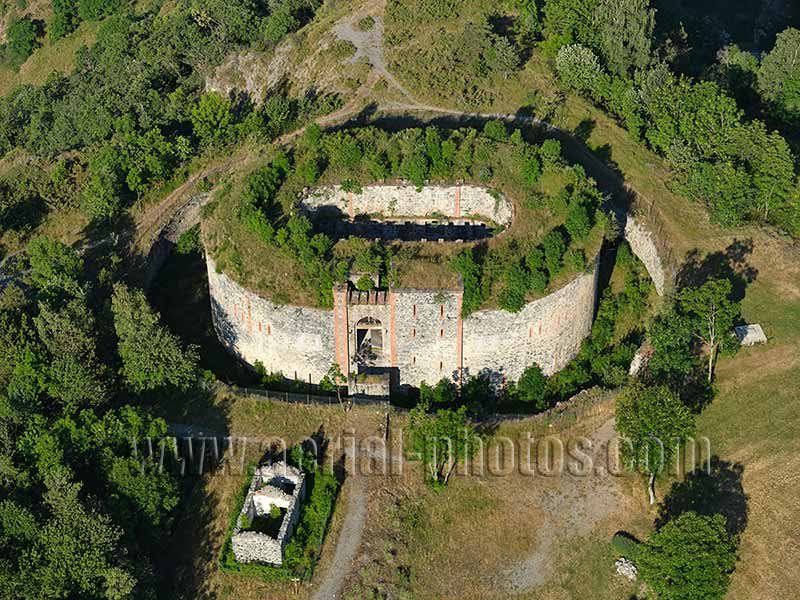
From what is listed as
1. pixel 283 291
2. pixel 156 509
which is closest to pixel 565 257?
pixel 283 291

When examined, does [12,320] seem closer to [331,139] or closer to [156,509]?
[156,509]

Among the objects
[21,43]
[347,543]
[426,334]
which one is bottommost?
[21,43]

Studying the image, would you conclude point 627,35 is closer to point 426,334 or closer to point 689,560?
point 426,334

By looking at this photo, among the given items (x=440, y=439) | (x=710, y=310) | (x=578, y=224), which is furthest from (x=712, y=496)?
(x=578, y=224)

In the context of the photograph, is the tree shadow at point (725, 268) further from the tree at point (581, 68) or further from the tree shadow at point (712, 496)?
the tree at point (581, 68)

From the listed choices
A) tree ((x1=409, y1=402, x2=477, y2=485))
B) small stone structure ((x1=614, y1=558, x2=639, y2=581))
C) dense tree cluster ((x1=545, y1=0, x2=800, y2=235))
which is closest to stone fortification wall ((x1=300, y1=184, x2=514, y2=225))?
dense tree cluster ((x1=545, y1=0, x2=800, y2=235))

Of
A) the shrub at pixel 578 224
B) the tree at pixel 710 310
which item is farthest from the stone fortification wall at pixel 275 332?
the tree at pixel 710 310

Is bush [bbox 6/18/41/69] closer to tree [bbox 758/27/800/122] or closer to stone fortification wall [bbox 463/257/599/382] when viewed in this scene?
stone fortification wall [bbox 463/257/599/382]
